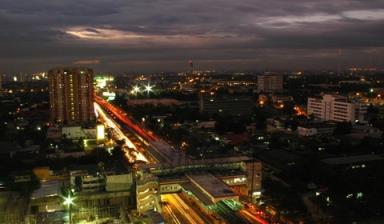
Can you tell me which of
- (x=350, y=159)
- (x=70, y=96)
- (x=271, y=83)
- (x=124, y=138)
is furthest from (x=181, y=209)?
(x=271, y=83)

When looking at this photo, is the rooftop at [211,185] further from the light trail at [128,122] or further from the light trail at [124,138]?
the light trail at [128,122]

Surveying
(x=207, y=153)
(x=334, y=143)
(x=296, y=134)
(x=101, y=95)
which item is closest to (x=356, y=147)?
(x=334, y=143)

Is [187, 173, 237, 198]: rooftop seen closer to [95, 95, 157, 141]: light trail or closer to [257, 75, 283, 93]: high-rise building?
[95, 95, 157, 141]: light trail

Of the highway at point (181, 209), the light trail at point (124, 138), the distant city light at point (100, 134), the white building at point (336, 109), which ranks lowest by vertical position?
the highway at point (181, 209)

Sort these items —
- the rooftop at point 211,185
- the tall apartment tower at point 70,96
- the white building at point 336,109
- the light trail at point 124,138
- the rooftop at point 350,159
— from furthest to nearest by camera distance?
the tall apartment tower at point 70,96
the white building at point 336,109
the light trail at point 124,138
the rooftop at point 350,159
the rooftop at point 211,185

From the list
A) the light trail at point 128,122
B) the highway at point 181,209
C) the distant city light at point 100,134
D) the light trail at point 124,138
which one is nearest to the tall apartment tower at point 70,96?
the light trail at point 124,138

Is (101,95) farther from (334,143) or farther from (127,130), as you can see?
(334,143)
